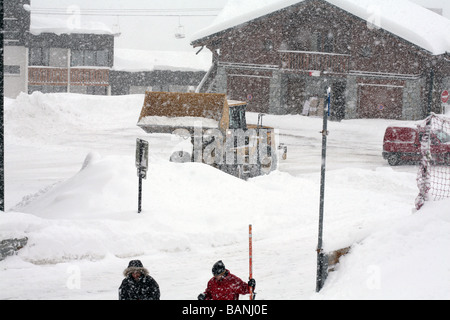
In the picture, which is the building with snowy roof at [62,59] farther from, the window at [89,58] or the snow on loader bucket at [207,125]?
the snow on loader bucket at [207,125]

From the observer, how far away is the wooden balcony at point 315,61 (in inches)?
1358

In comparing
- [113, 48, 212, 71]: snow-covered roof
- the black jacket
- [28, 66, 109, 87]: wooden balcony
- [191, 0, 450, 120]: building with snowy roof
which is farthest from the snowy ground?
[113, 48, 212, 71]: snow-covered roof

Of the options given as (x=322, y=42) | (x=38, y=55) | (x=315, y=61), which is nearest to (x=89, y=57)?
Result: (x=38, y=55)

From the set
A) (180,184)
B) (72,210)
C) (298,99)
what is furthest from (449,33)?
(72,210)

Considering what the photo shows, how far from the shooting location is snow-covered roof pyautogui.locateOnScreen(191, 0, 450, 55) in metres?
32.6

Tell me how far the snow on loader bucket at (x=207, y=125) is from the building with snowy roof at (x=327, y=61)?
19.4 metres

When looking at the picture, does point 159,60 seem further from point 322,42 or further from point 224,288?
point 224,288

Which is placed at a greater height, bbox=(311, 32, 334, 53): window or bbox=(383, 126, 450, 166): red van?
bbox=(311, 32, 334, 53): window

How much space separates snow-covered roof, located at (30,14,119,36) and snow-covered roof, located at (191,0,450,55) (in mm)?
10826

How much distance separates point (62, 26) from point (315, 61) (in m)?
20.5

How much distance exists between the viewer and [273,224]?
39.5 ft

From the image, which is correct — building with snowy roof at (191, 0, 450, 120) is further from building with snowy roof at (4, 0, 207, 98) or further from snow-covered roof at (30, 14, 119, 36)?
snow-covered roof at (30, 14, 119, 36)

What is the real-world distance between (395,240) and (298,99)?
28646 millimetres
